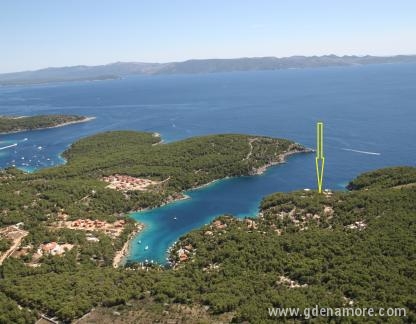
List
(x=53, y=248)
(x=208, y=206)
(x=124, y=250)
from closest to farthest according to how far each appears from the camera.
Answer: (x=53, y=248) → (x=124, y=250) → (x=208, y=206)

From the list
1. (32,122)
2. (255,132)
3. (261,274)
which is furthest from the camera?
(32,122)

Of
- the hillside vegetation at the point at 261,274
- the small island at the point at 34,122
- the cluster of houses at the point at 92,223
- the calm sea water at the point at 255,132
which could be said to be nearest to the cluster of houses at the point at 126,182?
the calm sea water at the point at 255,132

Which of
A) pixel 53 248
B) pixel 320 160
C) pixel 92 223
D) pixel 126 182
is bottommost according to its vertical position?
pixel 92 223

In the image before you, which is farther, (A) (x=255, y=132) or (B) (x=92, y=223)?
(A) (x=255, y=132)

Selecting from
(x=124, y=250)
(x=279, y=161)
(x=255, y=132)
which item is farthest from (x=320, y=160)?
A: (x=124, y=250)

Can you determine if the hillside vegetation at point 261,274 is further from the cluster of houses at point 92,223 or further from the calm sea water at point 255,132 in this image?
the cluster of houses at point 92,223

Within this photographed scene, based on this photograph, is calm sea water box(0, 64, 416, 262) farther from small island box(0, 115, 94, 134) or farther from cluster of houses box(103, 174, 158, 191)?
cluster of houses box(103, 174, 158, 191)

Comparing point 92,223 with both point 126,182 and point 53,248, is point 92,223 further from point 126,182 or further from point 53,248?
point 126,182

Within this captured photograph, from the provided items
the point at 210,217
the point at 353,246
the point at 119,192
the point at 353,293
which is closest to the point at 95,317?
the point at 353,293
